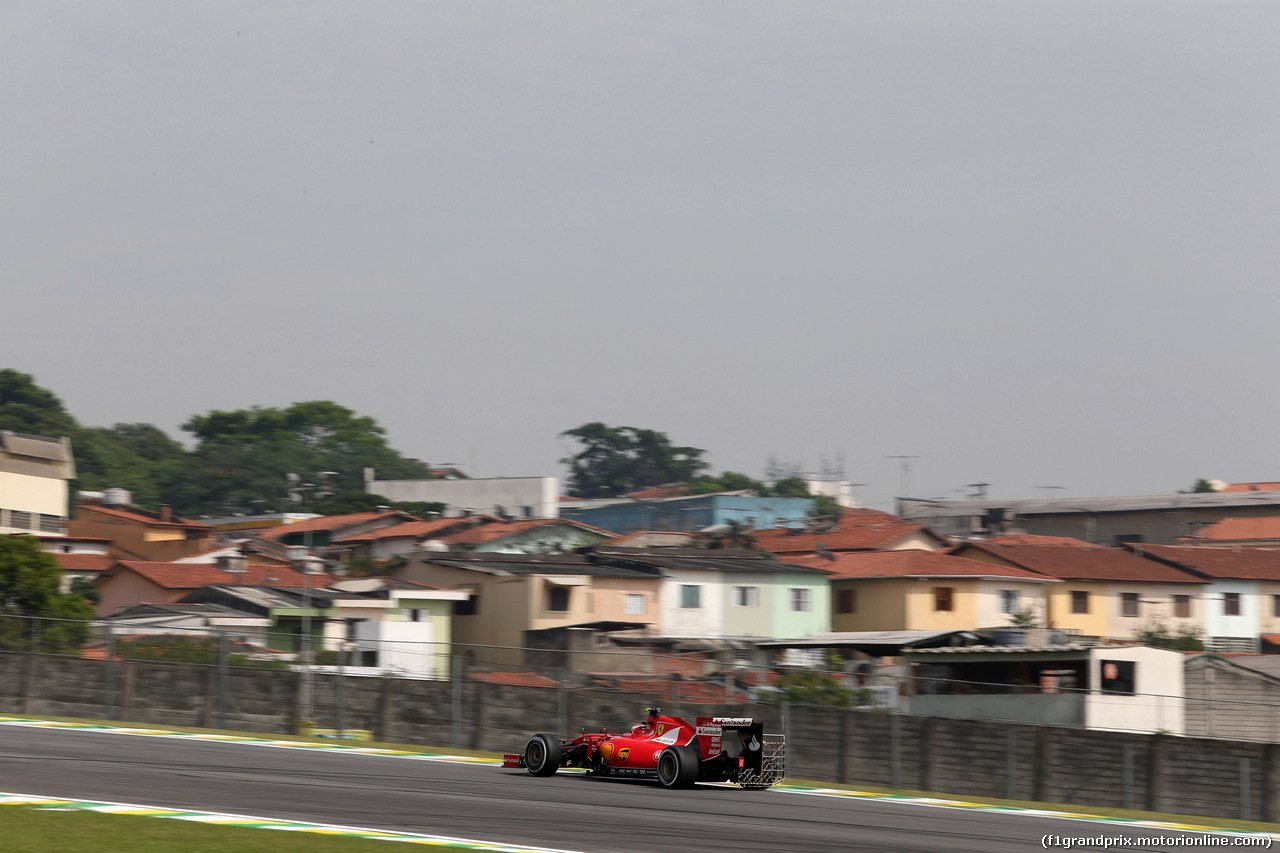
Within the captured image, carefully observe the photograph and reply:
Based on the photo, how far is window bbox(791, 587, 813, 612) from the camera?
65.4 meters

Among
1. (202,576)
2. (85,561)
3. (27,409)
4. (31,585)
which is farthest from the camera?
(27,409)

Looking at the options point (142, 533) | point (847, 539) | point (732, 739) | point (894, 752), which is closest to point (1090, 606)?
point (847, 539)

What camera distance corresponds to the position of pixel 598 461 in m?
170

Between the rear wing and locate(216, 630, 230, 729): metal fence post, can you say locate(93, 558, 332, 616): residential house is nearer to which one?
locate(216, 630, 230, 729): metal fence post

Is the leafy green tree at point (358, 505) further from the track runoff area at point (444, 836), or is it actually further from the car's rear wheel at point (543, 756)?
the car's rear wheel at point (543, 756)

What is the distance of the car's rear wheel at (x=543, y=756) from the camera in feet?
63.5

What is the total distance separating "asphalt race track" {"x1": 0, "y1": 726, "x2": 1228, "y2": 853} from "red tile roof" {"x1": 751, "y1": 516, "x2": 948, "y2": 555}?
59.4 m

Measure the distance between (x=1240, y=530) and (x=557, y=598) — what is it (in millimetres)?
58983

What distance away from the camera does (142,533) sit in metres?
85.2

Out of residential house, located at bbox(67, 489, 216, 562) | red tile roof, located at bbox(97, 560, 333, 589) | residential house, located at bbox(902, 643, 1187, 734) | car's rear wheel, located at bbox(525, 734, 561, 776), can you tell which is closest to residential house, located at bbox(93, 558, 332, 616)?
red tile roof, located at bbox(97, 560, 333, 589)

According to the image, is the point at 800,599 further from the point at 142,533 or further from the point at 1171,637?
the point at 142,533

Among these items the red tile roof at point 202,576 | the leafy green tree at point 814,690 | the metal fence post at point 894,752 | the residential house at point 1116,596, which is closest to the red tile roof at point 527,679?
the leafy green tree at point 814,690

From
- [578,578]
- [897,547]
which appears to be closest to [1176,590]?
[897,547]

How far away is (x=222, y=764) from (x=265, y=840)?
690 cm
